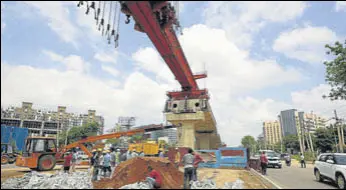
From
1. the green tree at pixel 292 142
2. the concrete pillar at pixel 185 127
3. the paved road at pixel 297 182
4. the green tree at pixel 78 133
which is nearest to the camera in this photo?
the paved road at pixel 297 182

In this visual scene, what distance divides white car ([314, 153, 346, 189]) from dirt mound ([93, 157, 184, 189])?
6329mm

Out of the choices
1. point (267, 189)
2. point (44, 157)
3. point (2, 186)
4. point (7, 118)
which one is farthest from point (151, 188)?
point (7, 118)

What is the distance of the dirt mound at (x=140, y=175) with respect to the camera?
9.04 meters

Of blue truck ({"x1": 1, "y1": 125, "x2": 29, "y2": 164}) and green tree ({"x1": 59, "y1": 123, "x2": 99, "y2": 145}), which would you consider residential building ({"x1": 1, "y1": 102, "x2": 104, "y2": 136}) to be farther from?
blue truck ({"x1": 1, "y1": 125, "x2": 29, "y2": 164})

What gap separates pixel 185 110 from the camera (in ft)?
75.5

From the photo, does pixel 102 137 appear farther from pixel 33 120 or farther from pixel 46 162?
pixel 33 120

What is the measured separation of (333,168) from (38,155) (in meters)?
15.9

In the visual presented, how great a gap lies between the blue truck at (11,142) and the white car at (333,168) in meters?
23.1

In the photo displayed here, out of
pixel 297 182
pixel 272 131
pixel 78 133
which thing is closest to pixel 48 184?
pixel 297 182

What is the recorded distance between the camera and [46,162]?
15.0 meters

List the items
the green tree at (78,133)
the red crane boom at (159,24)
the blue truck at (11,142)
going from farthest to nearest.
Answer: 1. the green tree at (78,133)
2. the blue truck at (11,142)
3. the red crane boom at (159,24)

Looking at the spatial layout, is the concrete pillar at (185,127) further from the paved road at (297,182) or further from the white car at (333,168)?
the white car at (333,168)

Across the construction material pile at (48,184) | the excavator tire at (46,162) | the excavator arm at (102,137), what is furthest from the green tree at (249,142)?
the construction material pile at (48,184)

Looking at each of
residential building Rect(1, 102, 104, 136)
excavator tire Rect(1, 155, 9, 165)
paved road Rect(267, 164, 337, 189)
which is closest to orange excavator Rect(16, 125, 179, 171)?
excavator tire Rect(1, 155, 9, 165)
